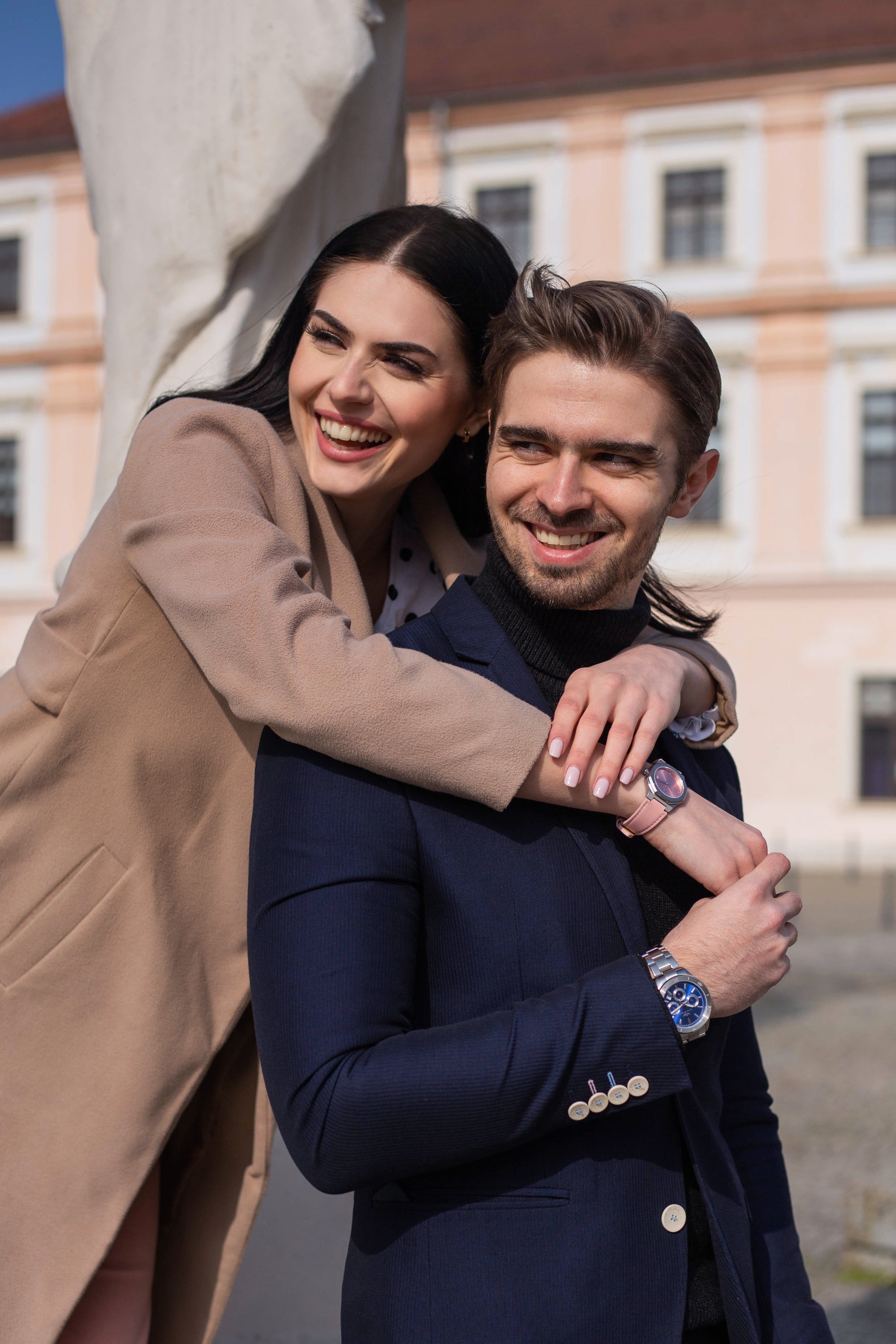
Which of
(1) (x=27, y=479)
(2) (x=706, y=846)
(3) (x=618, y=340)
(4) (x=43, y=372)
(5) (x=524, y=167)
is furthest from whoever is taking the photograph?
(1) (x=27, y=479)

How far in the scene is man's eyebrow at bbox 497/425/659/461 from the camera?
176 centimetres

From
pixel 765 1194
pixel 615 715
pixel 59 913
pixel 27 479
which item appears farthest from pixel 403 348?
pixel 27 479

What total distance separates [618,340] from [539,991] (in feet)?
2.59

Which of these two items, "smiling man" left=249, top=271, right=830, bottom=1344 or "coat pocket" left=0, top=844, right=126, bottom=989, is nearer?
"smiling man" left=249, top=271, right=830, bottom=1344

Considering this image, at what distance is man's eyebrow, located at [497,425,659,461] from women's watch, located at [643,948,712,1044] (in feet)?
2.03

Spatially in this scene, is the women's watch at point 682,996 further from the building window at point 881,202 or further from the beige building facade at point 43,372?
the beige building facade at point 43,372

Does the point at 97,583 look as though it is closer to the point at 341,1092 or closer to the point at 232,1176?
the point at 341,1092

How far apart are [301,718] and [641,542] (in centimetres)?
52

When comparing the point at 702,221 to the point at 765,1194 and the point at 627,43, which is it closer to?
the point at 627,43

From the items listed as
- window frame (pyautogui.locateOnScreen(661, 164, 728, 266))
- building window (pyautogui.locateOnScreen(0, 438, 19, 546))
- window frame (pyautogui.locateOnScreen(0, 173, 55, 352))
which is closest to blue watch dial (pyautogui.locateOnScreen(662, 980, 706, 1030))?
window frame (pyautogui.locateOnScreen(661, 164, 728, 266))

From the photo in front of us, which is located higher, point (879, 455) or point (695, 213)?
point (695, 213)

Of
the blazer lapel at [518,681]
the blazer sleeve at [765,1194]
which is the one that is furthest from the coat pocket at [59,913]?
the blazer sleeve at [765,1194]

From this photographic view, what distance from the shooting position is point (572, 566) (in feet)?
5.92

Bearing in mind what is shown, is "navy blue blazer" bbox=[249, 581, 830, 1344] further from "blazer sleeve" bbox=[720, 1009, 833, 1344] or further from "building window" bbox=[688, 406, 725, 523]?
"building window" bbox=[688, 406, 725, 523]
